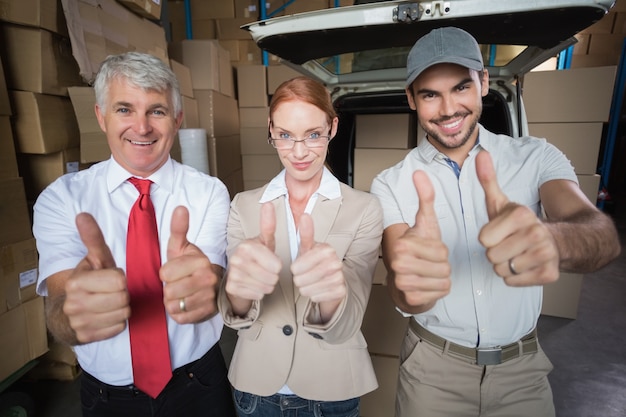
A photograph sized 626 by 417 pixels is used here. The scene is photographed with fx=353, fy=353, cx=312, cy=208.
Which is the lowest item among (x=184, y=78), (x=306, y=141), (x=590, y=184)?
(x=590, y=184)

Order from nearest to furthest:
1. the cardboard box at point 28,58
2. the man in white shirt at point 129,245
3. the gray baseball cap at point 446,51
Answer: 1. the man in white shirt at point 129,245
2. the gray baseball cap at point 446,51
3. the cardboard box at point 28,58

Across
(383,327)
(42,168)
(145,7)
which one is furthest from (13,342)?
(145,7)

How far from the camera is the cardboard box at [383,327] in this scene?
1.59 meters

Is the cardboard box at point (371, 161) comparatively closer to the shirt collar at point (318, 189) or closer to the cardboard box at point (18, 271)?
the shirt collar at point (318, 189)

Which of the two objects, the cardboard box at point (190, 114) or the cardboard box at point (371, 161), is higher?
the cardboard box at point (190, 114)

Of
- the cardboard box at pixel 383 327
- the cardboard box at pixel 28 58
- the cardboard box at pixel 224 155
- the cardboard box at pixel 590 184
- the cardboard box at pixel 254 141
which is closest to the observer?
the cardboard box at pixel 383 327

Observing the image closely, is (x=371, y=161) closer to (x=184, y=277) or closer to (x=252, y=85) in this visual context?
(x=184, y=277)

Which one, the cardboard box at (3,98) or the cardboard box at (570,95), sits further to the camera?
the cardboard box at (570,95)

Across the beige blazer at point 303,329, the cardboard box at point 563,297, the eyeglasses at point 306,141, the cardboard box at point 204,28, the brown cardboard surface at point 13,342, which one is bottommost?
the cardboard box at point 563,297

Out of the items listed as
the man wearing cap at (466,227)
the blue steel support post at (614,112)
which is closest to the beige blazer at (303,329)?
the man wearing cap at (466,227)

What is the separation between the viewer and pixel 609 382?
6.88 feet

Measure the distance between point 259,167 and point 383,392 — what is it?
11.6 feet

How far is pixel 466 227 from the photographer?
1.00 metres

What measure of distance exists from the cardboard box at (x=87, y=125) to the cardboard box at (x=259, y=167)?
115 inches
